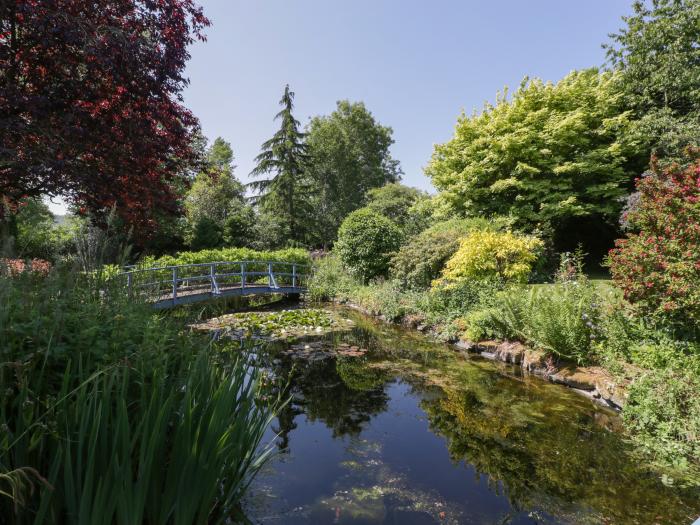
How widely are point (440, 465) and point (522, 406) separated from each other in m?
1.92

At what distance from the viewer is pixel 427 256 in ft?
37.0

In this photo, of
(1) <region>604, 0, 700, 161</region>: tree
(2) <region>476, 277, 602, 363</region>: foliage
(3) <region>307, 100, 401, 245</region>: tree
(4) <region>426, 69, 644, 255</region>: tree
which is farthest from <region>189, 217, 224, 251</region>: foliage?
(1) <region>604, 0, 700, 161</region>: tree

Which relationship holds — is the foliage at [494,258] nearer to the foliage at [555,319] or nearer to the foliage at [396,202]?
the foliage at [555,319]

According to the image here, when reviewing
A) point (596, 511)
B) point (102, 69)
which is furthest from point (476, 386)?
point (102, 69)

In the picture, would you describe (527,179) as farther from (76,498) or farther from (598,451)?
(76,498)

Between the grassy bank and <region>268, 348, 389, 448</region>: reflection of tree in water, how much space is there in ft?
9.57

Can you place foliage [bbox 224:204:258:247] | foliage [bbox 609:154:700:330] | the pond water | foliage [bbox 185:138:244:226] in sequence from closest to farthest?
the pond water, foliage [bbox 609:154:700:330], foliage [bbox 224:204:258:247], foliage [bbox 185:138:244:226]

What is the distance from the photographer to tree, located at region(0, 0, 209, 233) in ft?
12.1

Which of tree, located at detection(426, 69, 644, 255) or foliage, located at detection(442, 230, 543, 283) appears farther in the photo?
tree, located at detection(426, 69, 644, 255)

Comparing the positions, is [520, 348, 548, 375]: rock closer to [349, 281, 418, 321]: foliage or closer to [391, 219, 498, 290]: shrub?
[349, 281, 418, 321]: foliage

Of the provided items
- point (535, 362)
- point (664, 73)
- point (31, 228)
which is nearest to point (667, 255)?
point (535, 362)

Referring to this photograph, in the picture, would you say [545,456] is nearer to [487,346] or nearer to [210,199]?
[487,346]

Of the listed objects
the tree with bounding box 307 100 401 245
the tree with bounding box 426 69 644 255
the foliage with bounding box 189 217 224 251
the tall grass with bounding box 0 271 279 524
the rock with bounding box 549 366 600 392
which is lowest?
the rock with bounding box 549 366 600 392

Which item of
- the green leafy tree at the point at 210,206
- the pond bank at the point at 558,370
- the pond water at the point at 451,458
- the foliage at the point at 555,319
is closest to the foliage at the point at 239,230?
the green leafy tree at the point at 210,206
